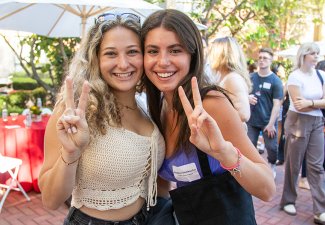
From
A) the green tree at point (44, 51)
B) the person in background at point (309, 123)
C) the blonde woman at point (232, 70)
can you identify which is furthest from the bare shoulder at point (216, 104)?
the green tree at point (44, 51)

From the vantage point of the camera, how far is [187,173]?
169cm

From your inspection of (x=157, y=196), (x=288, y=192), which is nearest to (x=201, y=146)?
(x=157, y=196)

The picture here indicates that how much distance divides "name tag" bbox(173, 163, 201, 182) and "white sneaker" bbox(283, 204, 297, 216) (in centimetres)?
317

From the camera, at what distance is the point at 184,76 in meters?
1.83

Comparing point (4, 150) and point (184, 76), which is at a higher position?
point (184, 76)

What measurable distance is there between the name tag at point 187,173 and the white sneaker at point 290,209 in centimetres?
317

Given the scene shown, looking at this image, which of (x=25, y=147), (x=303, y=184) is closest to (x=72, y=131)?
(x=25, y=147)

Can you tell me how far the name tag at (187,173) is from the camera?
167 centimetres

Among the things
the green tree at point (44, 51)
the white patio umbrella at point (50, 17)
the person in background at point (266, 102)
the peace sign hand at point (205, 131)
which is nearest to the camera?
the peace sign hand at point (205, 131)

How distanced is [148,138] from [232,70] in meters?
2.33

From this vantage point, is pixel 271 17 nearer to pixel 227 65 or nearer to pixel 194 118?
pixel 227 65

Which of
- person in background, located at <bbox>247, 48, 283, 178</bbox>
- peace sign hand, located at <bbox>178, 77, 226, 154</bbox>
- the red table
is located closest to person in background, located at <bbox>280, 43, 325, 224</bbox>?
person in background, located at <bbox>247, 48, 283, 178</bbox>

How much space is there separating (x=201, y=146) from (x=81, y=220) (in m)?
0.76

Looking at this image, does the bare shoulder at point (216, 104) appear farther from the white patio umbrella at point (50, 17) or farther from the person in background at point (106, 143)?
the white patio umbrella at point (50, 17)
